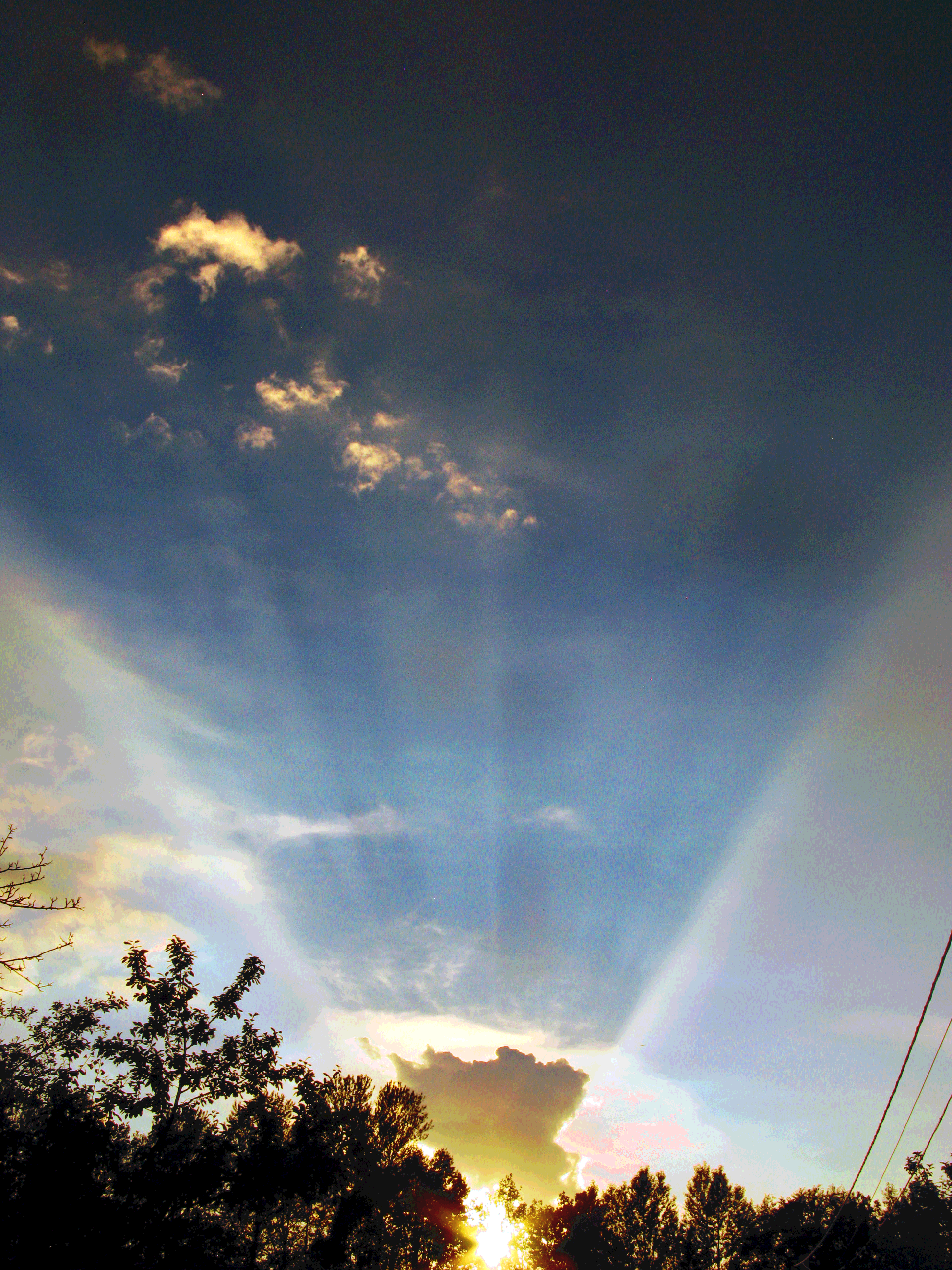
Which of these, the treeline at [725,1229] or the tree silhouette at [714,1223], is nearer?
the treeline at [725,1229]

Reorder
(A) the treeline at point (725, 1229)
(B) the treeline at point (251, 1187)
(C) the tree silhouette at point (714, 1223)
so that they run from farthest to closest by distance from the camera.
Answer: (C) the tree silhouette at point (714, 1223) < (A) the treeline at point (725, 1229) < (B) the treeline at point (251, 1187)

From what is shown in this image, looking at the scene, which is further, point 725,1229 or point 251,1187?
point 725,1229

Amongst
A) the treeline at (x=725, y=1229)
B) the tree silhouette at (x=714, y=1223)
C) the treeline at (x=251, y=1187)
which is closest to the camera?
the treeline at (x=251, y=1187)

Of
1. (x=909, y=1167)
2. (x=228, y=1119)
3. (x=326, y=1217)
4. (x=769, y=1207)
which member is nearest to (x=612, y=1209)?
(x=769, y=1207)

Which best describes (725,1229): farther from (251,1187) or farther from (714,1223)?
(251,1187)

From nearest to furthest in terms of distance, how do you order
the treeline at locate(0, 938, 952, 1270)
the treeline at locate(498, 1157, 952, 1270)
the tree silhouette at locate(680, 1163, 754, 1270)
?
the treeline at locate(0, 938, 952, 1270) < the treeline at locate(498, 1157, 952, 1270) < the tree silhouette at locate(680, 1163, 754, 1270)

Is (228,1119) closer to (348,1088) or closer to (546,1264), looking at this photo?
(348,1088)

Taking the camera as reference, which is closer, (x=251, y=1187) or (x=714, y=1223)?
(x=251, y=1187)

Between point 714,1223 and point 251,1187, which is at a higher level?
point 251,1187

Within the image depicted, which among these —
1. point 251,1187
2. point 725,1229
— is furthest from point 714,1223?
point 251,1187

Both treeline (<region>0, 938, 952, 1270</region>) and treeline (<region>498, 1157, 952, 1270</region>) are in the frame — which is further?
treeline (<region>498, 1157, 952, 1270</region>)

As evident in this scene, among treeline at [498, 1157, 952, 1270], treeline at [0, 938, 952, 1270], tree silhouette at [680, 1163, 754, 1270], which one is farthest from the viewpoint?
tree silhouette at [680, 1163, 754, 1270]

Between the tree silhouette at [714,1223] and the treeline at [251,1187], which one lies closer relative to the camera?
the treeline at [251,1187]

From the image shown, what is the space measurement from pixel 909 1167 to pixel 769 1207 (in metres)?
17.4
